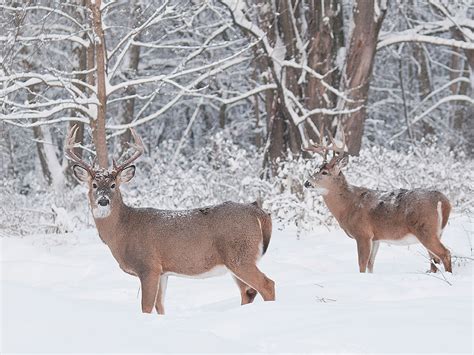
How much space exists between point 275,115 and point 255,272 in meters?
8.71

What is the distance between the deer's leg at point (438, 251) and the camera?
26.6 feet

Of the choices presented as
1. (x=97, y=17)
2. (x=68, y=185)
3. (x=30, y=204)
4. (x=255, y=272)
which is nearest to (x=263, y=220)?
(x=255, y=272)

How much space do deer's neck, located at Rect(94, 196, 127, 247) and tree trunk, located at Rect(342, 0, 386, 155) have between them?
7533 mm

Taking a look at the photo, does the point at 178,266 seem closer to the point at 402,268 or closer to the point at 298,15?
the point at 402,268

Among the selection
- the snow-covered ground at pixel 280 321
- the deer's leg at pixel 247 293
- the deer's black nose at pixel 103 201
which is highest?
the snow-covered ground at pixel 280 321

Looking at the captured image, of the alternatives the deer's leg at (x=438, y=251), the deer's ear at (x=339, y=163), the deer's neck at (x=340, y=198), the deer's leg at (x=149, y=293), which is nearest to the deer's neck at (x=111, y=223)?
the deer's leg at (x=149, y=293)

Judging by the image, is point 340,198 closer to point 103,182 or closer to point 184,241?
point 184,241

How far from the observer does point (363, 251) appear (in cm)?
863

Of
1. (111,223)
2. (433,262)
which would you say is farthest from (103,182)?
(433,262)

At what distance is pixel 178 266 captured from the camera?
707 centimetres

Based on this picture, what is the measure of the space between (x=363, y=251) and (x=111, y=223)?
2.60m

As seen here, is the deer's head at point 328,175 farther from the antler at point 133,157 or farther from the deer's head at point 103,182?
the deer's head at point 103,182

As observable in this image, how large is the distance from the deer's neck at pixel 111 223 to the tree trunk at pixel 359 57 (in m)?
7.53

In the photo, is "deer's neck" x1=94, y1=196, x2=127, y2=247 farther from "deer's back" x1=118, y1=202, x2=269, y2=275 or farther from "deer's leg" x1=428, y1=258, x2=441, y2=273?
"deer's leg" x1=428, y1=258, x2=441, y2=273
